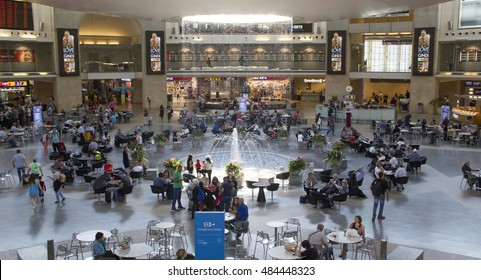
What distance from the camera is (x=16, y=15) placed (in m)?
39.1

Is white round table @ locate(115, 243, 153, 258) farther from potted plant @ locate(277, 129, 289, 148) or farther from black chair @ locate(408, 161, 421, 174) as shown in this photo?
potted plant @ locate(277, 129, 289, 148)

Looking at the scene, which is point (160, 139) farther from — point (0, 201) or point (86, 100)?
point (86, 100)

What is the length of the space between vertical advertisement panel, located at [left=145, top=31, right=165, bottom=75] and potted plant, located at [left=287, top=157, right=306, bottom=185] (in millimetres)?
29450

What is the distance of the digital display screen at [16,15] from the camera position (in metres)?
38.3

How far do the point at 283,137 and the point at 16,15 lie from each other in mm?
22939

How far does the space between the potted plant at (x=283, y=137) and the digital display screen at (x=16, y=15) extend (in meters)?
22.3

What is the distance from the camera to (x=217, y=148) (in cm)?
2714

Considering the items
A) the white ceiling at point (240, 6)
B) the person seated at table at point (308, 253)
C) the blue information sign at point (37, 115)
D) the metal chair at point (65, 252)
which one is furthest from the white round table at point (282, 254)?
the blue information sign at point (37, 115)

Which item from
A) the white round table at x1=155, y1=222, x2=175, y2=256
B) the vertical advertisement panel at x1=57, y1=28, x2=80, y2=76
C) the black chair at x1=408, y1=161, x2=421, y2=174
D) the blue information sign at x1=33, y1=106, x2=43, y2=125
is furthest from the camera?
the vertical advertisement panel at x1=57, y1=28, x2=80, y2=76

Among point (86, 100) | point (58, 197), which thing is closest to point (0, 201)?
point (58, 197)

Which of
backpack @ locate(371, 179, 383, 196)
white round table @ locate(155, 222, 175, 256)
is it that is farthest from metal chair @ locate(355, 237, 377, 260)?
white round table @ locate(155, 222, 175, 256)

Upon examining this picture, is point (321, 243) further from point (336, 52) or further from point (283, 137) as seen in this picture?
point (336, 52)

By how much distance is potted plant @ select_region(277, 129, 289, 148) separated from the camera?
91.2 feet

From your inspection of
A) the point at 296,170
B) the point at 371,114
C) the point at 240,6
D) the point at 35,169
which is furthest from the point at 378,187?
the point at 371,114
